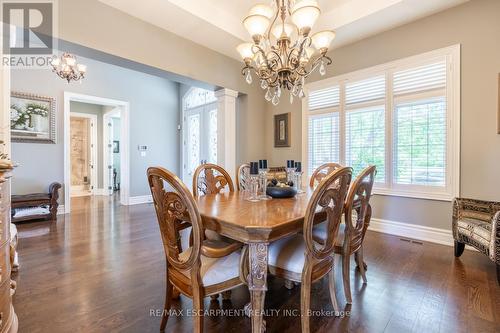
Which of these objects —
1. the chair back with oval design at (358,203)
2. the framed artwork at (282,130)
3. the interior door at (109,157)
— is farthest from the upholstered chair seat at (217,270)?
the interior door at (109,157)

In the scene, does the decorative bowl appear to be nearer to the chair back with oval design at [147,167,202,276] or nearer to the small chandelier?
the chair back with oval design at [147,167,202,276]

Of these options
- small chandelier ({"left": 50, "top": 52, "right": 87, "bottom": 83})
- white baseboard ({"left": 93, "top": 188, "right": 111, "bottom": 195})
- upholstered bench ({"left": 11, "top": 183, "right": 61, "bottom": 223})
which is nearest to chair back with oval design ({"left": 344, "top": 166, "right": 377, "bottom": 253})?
small chandelier ({"left": 50, "top": 52, "right": 87, "bottom": 83})

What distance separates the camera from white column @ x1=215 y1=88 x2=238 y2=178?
13.5ft

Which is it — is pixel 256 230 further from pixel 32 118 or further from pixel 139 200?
A: pixel 139 200

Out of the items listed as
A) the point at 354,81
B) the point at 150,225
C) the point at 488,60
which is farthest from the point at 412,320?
the point at 150,225

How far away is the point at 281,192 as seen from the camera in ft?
6.44

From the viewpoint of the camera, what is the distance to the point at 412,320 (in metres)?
1.56

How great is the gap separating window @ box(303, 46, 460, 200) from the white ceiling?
0.53 metres

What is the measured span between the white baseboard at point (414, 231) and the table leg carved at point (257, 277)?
9.42 ft

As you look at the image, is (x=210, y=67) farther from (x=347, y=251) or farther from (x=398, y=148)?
(x=347, y=251)

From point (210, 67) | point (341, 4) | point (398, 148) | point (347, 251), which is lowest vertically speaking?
point (347, 251)

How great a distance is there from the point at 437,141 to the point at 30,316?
4298 millimetres

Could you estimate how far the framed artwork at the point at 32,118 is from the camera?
163 inches

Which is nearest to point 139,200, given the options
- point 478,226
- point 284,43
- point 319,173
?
point 319,173
